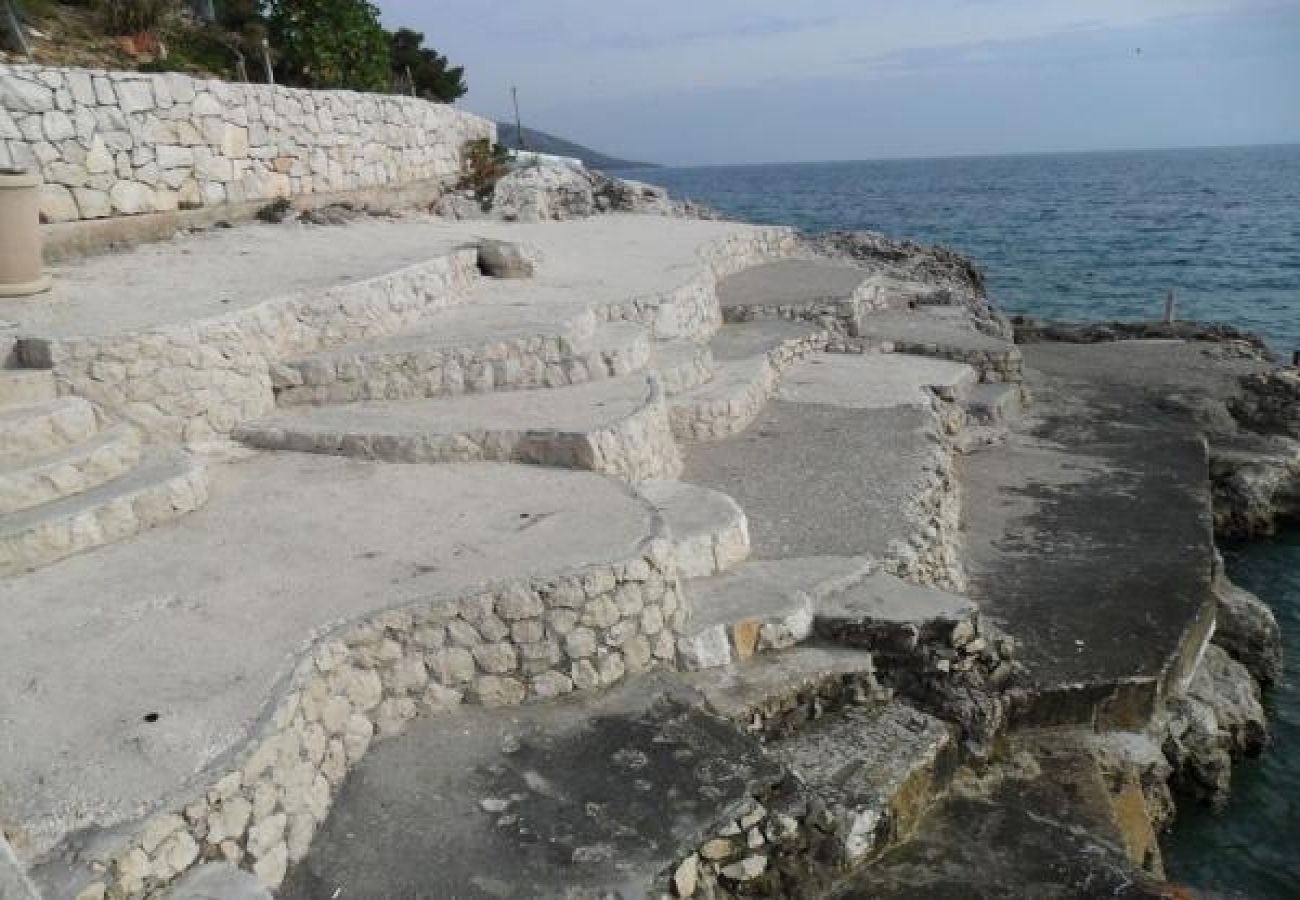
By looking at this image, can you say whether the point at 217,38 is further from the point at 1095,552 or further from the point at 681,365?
the point at 1095,552

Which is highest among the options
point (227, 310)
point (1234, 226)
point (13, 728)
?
point (227, 310)

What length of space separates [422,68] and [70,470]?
18.5 meters

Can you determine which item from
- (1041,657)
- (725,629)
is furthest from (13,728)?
(1041,657)

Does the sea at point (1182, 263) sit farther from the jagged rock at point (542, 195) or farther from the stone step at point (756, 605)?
the jagged rock at point (542, 195)

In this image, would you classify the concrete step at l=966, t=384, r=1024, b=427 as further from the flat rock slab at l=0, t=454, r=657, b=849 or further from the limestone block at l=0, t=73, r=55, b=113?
the limestone block at l=0, t=73, r=55, b=113

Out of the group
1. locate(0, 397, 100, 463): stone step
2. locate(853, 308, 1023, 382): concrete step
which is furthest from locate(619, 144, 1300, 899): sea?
locate(0, 397, 100, 463): stone step

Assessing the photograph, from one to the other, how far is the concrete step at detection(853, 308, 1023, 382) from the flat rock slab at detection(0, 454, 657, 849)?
294 inches

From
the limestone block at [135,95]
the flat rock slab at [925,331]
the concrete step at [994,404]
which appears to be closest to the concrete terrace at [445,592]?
the limestone block at [135,95]

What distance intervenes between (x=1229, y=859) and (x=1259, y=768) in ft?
4.36

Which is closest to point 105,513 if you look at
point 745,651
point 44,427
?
point 44,427

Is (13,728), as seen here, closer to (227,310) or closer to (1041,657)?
(227,310)

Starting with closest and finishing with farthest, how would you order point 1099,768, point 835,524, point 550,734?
point 550,734
point 1099,768
point 835,524

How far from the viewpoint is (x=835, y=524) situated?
26.6 ft

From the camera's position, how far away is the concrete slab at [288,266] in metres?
7.93
